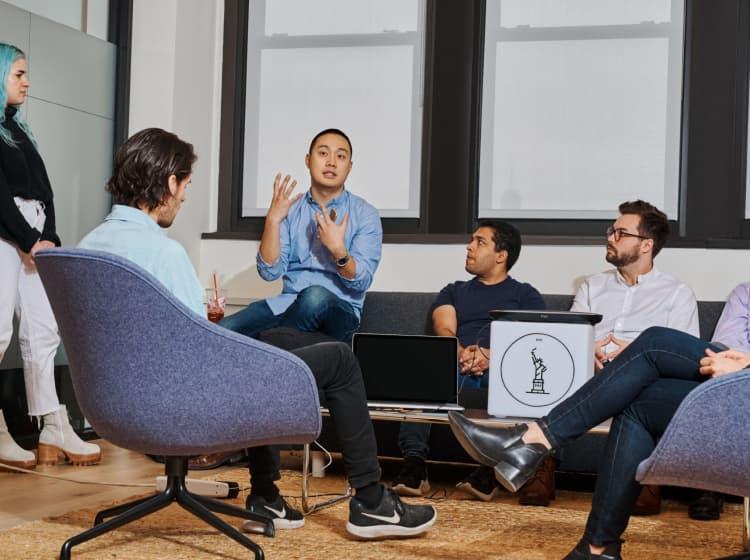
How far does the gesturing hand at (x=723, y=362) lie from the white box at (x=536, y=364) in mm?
792

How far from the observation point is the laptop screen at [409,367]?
11.9 ft

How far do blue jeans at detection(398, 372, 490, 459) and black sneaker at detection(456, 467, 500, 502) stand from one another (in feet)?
0.69

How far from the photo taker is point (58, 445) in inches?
165

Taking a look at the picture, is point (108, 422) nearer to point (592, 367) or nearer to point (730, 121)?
point (592, 367)

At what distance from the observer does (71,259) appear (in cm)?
230

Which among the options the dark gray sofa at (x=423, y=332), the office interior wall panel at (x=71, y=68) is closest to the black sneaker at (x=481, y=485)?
the dark gray sofa at (x=423, y=332)

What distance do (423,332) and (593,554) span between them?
204 centimetres

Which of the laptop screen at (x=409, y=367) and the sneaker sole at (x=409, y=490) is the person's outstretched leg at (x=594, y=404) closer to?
the laptop screen at (x=409, y=367)

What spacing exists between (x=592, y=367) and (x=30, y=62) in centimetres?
288

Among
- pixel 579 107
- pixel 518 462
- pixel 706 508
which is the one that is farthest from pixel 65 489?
pixel 579 107

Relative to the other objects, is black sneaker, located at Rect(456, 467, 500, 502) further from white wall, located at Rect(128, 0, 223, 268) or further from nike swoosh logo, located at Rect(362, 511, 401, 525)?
white wall, located at Rect(128, 0, 223, 268)

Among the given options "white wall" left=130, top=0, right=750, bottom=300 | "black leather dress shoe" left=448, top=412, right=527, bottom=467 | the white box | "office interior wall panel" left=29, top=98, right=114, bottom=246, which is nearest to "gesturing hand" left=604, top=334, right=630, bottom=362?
the white box

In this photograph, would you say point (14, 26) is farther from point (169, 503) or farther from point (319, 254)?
point (169, 503)

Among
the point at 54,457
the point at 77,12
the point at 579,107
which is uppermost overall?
the point at 77,12
